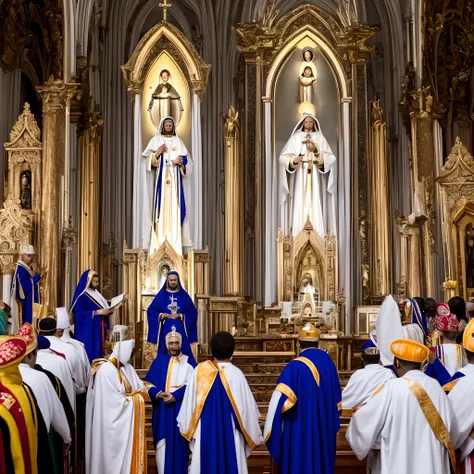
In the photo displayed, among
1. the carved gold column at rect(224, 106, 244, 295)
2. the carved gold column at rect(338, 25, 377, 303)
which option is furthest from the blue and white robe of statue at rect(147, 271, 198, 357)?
the carved gold column at rect(338, 25, 377, 303)

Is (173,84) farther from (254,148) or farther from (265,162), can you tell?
(265,162)

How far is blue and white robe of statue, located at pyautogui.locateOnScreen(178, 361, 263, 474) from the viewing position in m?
7.17

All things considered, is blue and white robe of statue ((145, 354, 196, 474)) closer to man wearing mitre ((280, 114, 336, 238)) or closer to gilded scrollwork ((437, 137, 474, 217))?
gilded scrollwork ((437, 137, 474, 217))

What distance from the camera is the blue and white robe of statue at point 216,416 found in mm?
7172

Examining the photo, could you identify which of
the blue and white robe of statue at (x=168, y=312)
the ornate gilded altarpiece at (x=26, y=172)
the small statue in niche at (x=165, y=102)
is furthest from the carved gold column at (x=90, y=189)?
the blue and white robe of statue at (x=168, y=312)

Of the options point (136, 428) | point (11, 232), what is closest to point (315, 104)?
point (11, 232)

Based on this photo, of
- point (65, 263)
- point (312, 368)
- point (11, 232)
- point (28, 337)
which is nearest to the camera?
point (28, 337)

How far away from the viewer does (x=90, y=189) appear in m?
18.5

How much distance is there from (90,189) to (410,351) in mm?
13168

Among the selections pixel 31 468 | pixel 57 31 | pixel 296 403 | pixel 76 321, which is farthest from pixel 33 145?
pixel 31 468

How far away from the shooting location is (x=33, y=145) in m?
15.2

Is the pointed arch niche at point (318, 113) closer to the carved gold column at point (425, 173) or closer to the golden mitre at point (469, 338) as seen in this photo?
the carved gold column at point (425, 173)

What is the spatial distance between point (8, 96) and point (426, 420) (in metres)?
13.2

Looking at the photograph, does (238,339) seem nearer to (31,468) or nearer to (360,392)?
(360,392)
